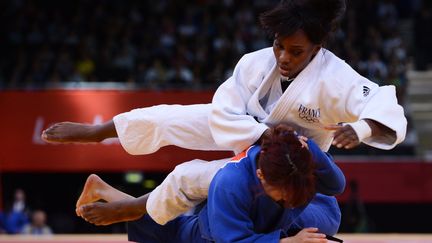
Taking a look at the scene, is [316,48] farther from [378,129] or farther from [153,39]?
[153,39]

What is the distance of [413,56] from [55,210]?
4649 mm

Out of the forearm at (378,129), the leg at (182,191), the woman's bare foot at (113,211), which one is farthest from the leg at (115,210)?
the forearm at (378,129)

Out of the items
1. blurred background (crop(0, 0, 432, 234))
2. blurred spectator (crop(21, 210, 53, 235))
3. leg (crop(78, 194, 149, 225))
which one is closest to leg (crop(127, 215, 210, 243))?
leg (crop(78, 194, 149, 225))

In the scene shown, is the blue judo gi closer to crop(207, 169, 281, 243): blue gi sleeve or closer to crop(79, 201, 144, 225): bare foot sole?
crop(207, 169, 281, 243): blue gi sleeve

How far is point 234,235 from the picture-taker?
309 cm

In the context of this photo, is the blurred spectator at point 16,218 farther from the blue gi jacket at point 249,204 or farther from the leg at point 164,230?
the blue gi jacket at point 249,204

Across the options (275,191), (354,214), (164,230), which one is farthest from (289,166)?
(354,214)

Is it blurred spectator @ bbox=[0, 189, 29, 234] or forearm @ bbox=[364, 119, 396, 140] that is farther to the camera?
blurred spectator @ bbox=[0, 189, 29, 234]

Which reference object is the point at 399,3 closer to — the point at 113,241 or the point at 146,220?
the point at 113,241

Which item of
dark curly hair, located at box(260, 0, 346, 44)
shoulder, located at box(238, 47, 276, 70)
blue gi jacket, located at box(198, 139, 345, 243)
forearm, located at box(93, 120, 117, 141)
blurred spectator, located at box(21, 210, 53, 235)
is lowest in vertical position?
blurred spectator, located at box(21, 210, 53, 235)

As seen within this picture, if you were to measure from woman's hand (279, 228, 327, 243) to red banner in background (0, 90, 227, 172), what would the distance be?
19.7 feet

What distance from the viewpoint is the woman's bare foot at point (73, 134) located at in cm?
386

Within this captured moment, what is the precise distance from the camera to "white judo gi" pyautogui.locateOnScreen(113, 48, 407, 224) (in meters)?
3.30

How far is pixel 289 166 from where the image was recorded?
3.00m
